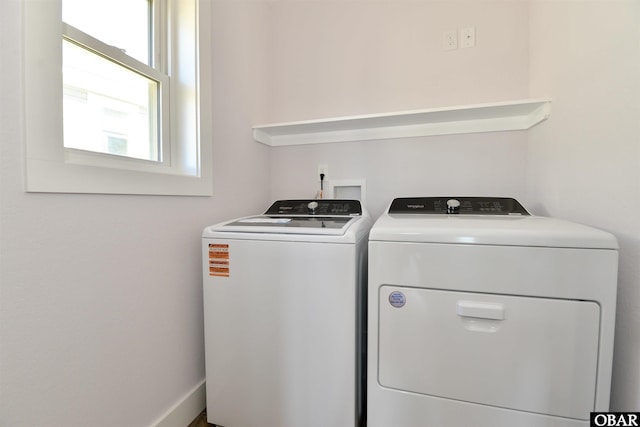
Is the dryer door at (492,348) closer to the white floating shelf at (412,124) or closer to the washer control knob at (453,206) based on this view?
the washer control knob at (453,206)

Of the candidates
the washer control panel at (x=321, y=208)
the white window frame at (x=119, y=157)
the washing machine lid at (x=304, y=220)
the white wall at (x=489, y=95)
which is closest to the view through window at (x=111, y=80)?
the white window frame at (x=119, y=157)

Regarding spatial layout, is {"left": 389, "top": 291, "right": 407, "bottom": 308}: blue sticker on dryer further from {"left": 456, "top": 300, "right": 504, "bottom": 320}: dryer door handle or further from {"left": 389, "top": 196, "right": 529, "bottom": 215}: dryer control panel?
{"left": 389, "top": 196, "right": 529, "bottom": 215}: dryer control panel

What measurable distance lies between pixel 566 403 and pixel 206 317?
1253 mm

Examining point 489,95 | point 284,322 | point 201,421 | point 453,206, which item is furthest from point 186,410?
point 489,95

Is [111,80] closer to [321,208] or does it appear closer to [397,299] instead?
[321,208]

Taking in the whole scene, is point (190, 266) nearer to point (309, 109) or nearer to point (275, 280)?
point (275, 280)

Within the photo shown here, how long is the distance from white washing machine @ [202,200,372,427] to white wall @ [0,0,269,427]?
0.48 ft

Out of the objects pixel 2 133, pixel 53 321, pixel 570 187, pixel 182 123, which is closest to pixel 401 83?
pixel 570 187

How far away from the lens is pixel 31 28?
0.71m

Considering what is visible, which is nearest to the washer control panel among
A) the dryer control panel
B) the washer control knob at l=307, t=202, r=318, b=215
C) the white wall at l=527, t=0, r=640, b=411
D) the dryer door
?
the washer control knob at l=307, t=202, r=318, b=215

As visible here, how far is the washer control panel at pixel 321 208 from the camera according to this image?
142 centimetres

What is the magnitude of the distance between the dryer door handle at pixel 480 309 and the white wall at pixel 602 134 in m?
0.39

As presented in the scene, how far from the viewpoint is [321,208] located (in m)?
1.46

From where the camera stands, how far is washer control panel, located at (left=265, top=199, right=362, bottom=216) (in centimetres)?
142
